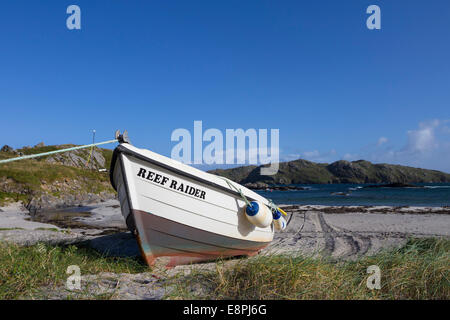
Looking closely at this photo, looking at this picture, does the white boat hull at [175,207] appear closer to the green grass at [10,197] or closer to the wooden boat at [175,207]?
the wooden boat at [175,207]

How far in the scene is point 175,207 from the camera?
5617mm

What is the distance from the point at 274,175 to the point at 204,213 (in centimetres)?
13546

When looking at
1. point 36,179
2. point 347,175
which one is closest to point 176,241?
point 36,179

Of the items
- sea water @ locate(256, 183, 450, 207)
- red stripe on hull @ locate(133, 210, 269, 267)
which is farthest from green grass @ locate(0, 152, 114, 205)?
sea water @ locate(256, 183, 450, 207)

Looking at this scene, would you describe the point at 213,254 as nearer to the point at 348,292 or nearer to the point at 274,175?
the point at 348,292

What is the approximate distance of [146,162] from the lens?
5566 mm

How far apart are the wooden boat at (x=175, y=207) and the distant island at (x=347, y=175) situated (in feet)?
375

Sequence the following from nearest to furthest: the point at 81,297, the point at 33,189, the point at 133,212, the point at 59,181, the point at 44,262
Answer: the point at 81,297 < the point at 44,262 < the point at 133,212 < the point at 33,189 < the point at 59,181

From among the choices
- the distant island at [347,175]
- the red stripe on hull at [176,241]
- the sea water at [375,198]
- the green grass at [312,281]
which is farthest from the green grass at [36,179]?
the distant island at [347,175]

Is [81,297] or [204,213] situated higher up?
[204,213]

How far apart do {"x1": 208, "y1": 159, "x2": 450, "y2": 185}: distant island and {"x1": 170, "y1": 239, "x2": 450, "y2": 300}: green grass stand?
116m

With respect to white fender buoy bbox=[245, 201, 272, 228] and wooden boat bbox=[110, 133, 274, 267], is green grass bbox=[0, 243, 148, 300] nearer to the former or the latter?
wooden boat bbox=[110, 133, 274, 267]

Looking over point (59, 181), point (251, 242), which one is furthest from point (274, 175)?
point (251, 242)

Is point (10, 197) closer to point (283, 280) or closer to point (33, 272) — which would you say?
point (33, 272)
